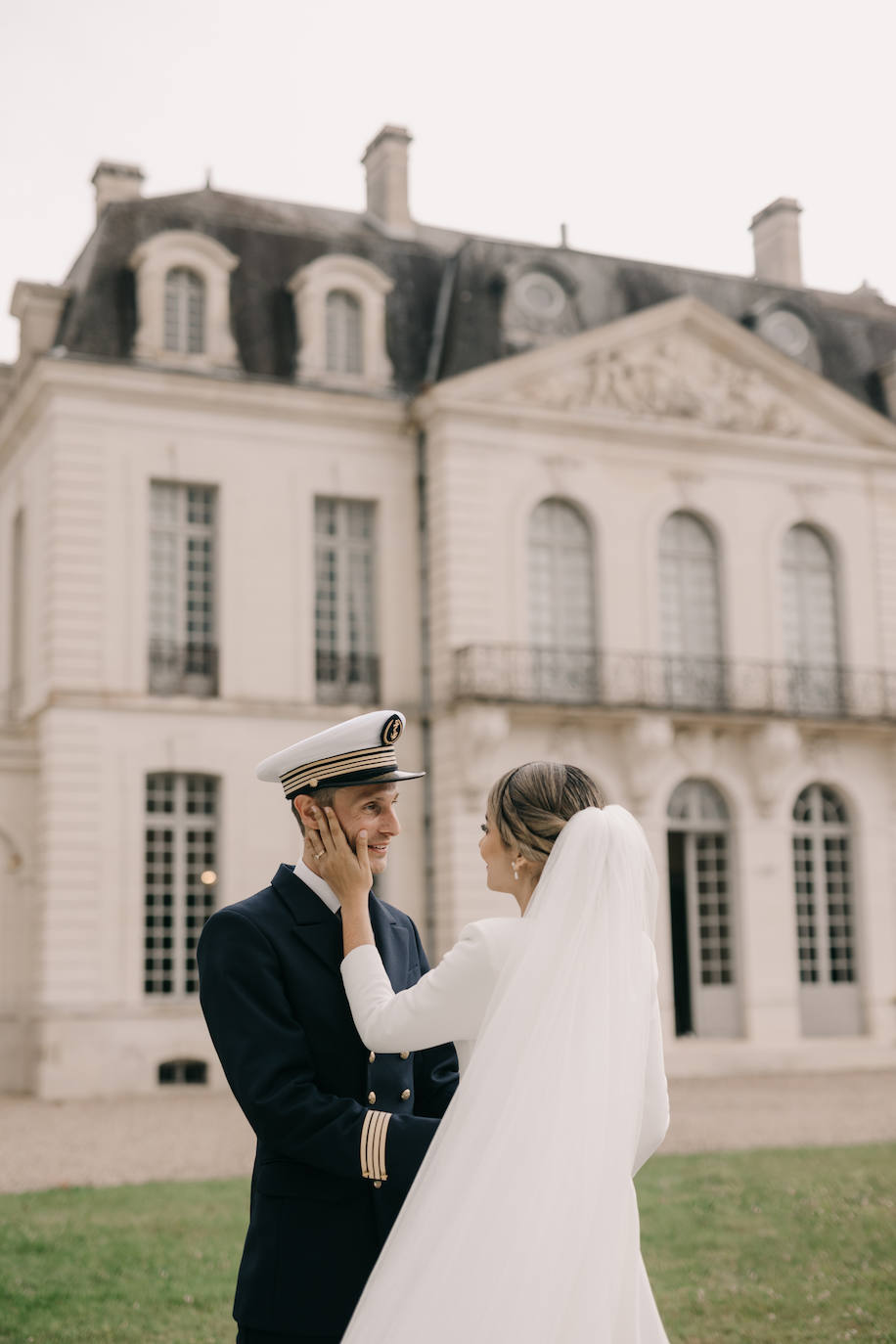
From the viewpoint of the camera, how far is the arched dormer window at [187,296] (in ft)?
61.3

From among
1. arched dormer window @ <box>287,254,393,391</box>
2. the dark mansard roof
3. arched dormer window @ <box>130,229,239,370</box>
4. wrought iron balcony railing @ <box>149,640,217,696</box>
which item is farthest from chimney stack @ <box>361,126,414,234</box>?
wrought iron balcony railing @ <box>149,640,217,696</box>

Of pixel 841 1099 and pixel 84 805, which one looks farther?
pixel 84 805

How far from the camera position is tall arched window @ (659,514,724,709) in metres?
20.0

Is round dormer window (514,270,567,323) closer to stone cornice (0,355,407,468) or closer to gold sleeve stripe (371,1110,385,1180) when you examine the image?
stone cornice (0,355,407,468)

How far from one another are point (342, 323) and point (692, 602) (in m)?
5.83

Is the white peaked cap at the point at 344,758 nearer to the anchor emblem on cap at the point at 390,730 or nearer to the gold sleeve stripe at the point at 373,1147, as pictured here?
the anchor emblem on cap at the point at 390,730

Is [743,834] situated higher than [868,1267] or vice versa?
[743,834]

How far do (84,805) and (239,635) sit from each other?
2743mm

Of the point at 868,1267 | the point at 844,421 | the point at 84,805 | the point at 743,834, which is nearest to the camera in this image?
the point at 868,1267

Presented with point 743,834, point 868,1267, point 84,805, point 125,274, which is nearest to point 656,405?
point 743,834

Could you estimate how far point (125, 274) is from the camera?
18953mm

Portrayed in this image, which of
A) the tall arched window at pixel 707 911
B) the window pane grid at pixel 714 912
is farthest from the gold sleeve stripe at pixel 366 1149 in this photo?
the window pane grid at pixel 714 912

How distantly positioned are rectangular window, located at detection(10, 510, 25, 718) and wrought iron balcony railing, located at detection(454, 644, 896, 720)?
5921 millimetres

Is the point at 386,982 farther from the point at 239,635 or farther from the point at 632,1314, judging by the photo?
the point at 239,635
